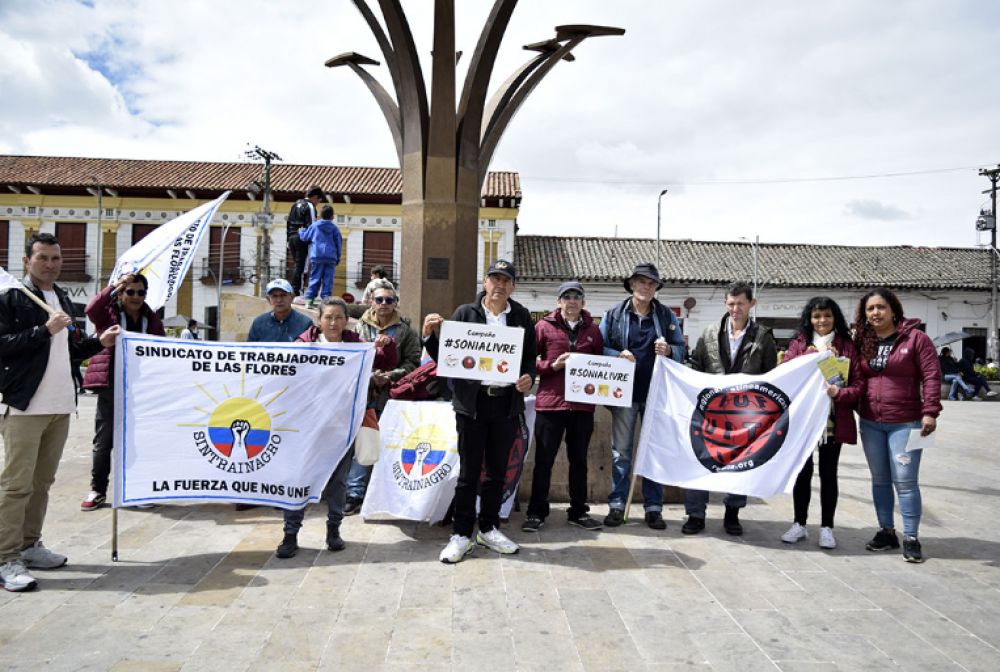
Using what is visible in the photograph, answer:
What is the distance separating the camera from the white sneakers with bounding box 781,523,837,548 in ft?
14.4

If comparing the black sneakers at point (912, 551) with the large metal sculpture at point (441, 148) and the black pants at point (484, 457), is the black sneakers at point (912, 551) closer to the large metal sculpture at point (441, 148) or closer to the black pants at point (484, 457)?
the black pants at point (484, 457)

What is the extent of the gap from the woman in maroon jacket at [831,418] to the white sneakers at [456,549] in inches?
85.4

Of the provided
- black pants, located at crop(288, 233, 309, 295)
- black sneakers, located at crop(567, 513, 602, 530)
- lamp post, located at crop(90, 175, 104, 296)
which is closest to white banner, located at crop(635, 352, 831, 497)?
black sneakers, located at crop(567, 513, 602, 530)

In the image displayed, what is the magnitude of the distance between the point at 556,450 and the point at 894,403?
2.17 meters

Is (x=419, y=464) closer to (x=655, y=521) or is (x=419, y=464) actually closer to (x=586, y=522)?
(x=586, y=522)

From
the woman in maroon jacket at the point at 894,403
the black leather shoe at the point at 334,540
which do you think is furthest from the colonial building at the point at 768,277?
the black leather shoe at the point at 334,540

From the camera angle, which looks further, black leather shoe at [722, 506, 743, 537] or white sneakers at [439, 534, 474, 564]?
black leather shoe at [722, 506, 743, 537]

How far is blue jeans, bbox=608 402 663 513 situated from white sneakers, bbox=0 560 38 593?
3.52m

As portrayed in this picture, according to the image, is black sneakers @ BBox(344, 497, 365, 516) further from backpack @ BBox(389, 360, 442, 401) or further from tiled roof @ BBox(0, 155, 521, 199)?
tiled roof @ BBox(0, 155, 521, 199)

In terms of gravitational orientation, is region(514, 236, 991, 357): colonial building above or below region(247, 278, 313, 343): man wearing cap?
above

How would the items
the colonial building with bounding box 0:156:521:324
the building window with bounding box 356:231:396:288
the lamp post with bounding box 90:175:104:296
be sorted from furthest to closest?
the building window with bounding box 356:231:396:288 → the colonial building with bounding box 0:156:521:324 → the lamp post with bounding box 90:175:104:296

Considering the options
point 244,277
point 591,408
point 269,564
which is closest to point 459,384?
point 591,408

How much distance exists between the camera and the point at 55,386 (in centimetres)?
356

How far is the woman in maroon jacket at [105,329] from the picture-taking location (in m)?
4.51
